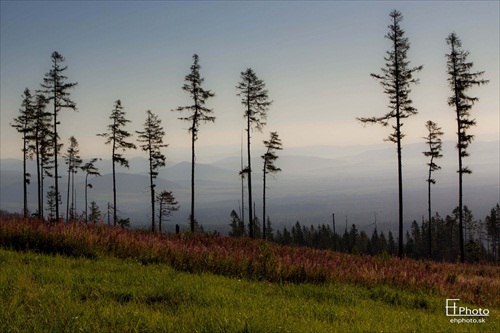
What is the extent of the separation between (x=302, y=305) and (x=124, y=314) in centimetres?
287

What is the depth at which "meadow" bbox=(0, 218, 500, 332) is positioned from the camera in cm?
484

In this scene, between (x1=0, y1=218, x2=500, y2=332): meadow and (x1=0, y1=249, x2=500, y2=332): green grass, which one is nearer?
(x1=0, y1=249, x2=500, y2=332): green grass

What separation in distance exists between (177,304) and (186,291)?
66cm

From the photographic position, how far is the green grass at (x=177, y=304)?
471 cm

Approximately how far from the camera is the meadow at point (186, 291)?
4844 mm

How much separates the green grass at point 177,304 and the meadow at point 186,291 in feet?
0.06

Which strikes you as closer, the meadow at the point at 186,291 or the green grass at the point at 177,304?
the green grass at the point at 177,304

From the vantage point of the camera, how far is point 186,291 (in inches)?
258

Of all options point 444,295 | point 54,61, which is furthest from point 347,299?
point 54,61

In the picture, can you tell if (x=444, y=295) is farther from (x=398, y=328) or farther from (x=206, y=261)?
(x=206, y=261)

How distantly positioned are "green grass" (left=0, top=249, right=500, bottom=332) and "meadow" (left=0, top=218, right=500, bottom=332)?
0.7 inches

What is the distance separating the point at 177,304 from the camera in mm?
5902

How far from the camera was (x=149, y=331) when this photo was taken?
4.55 meters

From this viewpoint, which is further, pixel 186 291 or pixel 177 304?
pixel 186 291
